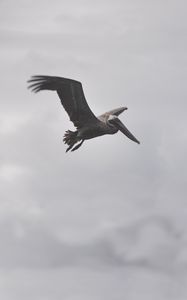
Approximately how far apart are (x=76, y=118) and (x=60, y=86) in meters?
2.31

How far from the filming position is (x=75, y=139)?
99.3 m

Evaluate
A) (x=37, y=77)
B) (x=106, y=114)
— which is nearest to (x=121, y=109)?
(x=106, y=114)

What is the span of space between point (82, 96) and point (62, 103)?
1182mm

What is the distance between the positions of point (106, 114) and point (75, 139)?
11.0 ft

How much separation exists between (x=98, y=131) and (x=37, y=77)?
5.21 meters

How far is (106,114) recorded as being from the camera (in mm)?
102000

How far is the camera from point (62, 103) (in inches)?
3935

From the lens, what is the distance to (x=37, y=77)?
9656 centimetres

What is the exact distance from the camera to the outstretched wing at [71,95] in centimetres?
9731

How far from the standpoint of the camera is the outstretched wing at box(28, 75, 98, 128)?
3831 inches

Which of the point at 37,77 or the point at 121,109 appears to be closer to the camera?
the point at 37,77

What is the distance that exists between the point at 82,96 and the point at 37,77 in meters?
3.62

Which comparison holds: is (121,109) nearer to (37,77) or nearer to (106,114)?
(106,114)

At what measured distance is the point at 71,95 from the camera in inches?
3907
